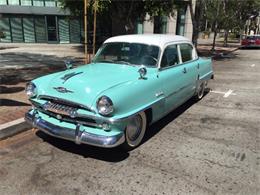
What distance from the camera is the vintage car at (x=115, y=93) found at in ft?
13.3

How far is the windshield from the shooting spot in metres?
→ 5.34

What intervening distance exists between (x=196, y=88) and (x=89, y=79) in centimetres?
345

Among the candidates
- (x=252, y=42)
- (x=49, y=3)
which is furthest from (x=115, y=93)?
(x=252, y=42)

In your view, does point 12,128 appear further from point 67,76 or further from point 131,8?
point 131,8

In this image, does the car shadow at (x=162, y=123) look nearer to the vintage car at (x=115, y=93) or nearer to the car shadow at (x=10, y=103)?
the vintage car at (x=115, y=93)

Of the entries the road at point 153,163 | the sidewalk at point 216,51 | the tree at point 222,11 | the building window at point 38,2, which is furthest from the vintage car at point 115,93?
the building window at point 38,2

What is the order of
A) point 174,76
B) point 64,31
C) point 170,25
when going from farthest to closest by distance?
point 170,25 → point 64,31 → point 174,76

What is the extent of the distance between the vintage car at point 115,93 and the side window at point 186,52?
110 millimetres

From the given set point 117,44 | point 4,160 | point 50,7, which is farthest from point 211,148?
point 50,7

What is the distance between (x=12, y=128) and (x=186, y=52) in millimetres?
4007

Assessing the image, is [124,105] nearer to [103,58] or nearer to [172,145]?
[172,145]

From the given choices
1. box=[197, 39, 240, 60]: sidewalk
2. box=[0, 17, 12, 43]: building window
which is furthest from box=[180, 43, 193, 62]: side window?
box=[0, 17, 12, 43]: building window

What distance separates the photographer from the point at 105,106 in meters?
3.97

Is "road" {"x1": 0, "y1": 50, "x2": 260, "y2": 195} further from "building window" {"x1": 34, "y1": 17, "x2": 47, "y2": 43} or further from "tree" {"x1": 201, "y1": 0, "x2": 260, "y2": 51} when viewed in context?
"building window" {"x1": 34, "y1": 17, "x2": 47, "y2": 43}
